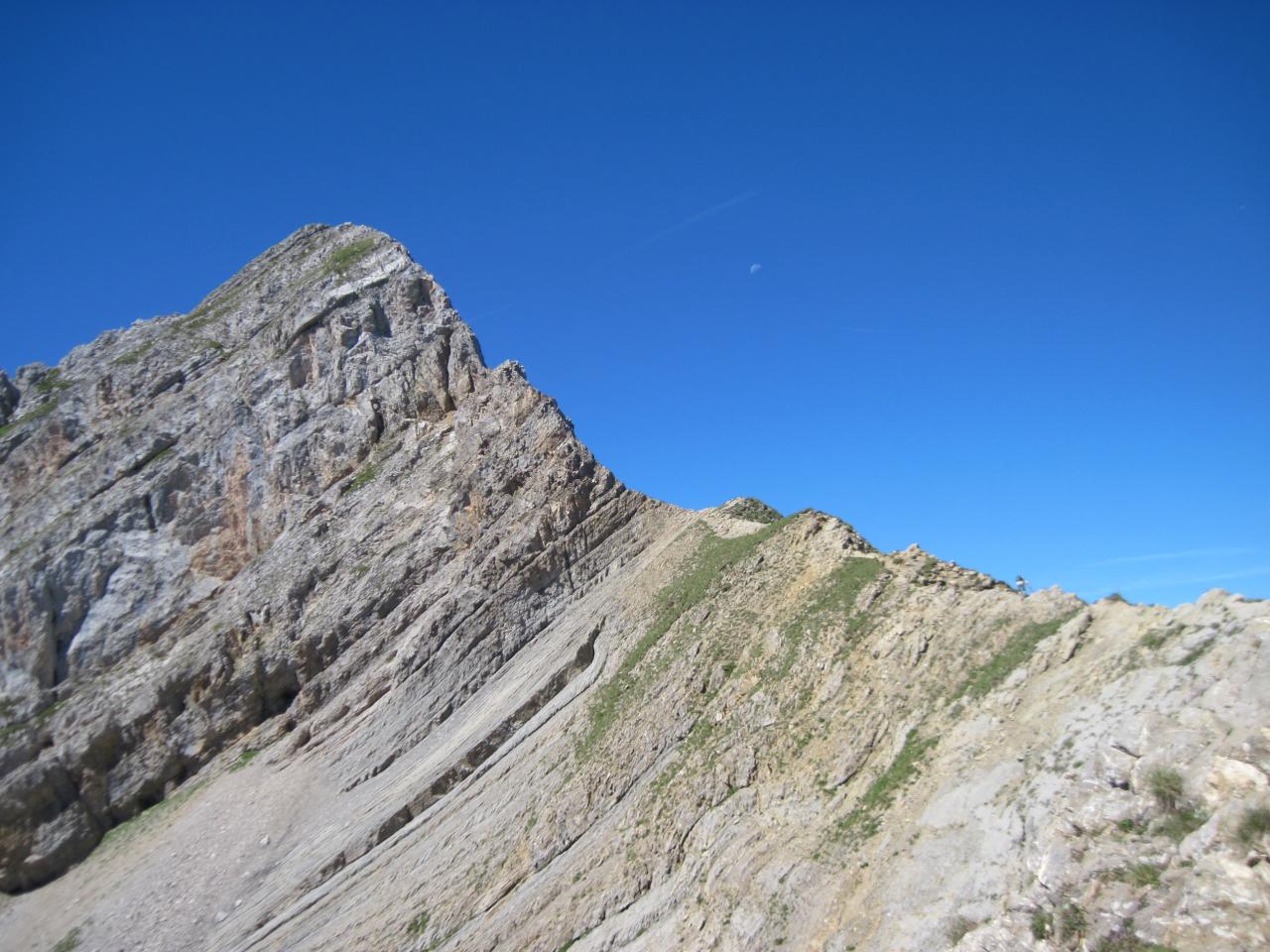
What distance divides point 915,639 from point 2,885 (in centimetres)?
4483

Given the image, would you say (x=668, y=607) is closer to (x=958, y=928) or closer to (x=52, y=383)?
(x=958, y=928)

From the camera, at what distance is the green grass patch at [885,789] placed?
2261cm

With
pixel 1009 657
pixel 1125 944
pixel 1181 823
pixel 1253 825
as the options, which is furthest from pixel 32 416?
pixel 1253 825

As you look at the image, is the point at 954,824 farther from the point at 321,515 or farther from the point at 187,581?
the point at 187,581

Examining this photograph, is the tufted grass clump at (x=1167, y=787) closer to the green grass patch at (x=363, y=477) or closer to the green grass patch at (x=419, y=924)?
the green grass patch at (x=419, y=924)

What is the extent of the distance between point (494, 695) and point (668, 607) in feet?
27.3

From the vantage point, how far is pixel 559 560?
143 feet

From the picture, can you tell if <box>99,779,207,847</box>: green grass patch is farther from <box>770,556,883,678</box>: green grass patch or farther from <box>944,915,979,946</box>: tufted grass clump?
<box>944,915,979,946</box>: tufted grass clump

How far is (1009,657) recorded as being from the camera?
2400 centimetres

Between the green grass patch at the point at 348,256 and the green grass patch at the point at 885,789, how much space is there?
50.4 metres

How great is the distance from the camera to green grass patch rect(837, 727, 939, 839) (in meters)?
22.6

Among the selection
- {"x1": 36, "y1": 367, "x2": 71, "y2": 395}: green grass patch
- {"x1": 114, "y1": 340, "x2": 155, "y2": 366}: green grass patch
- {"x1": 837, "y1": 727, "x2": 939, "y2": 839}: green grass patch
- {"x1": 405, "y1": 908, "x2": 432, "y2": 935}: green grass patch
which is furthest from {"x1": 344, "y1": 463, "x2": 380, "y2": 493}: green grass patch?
{"x1": 837, "y1": 727, "x2": 939, "y2": 839}: green grass patch

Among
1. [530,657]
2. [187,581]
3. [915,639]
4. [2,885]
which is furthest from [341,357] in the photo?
[915,639]

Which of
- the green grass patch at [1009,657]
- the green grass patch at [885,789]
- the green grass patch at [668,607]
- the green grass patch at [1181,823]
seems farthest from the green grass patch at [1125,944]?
the green grass patch at [668,607]
